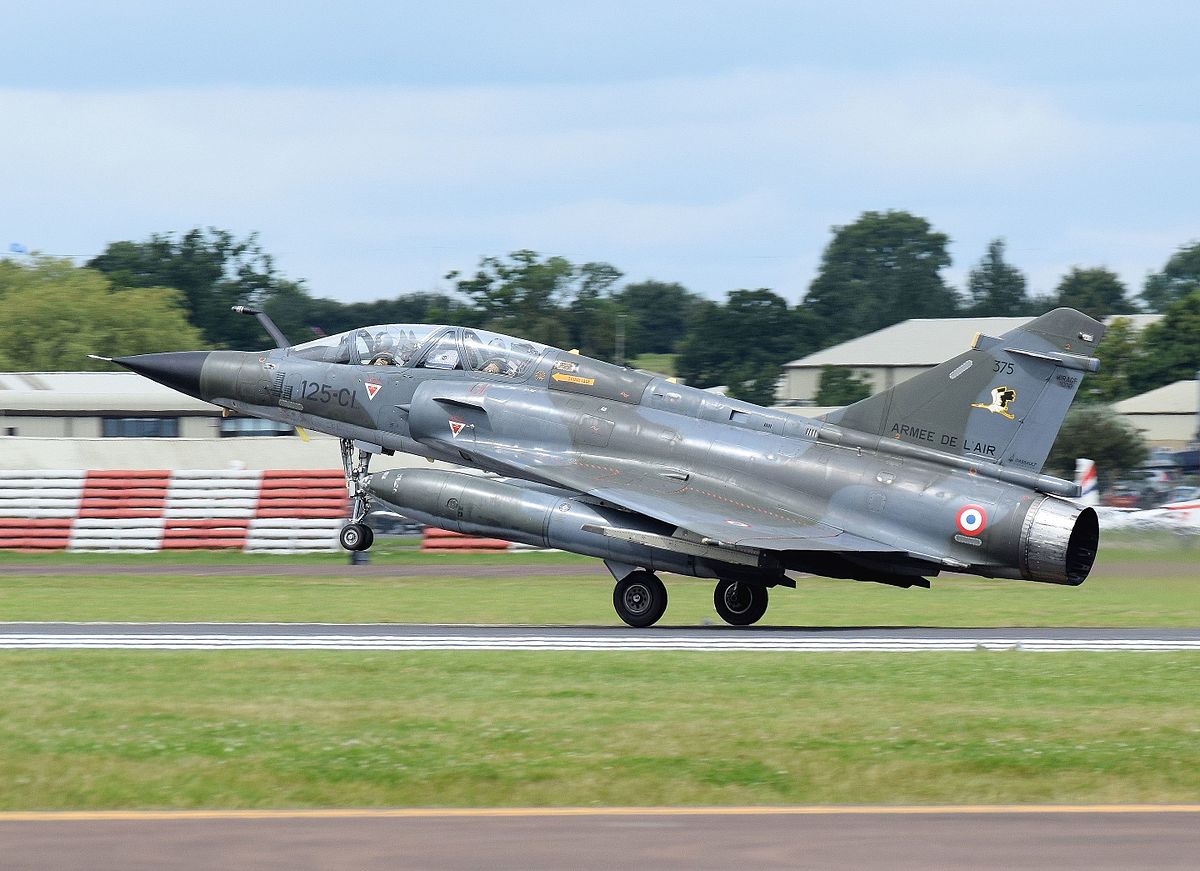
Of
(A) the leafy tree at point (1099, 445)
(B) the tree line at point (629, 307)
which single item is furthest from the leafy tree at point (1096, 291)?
(A) the leafy tree at point (1099, 445)

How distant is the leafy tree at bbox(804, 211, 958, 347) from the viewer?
149 metres

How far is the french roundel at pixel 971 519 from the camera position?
19.7 metres

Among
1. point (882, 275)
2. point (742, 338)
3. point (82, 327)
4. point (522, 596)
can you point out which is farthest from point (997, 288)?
point (522, 596)

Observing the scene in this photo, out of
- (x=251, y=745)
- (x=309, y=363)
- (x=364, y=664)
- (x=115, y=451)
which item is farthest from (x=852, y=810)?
(x=115, y=451)

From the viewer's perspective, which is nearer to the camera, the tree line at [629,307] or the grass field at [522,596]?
the grass field at [522,596]

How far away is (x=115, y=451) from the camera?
48688 millimetres

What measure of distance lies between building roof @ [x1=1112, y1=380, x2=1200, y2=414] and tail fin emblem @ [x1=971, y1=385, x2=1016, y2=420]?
63535 mm

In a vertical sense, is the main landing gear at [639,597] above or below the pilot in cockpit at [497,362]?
below

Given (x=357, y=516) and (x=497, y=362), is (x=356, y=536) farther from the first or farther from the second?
(x=497, y=362)

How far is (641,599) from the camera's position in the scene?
21.5 meters

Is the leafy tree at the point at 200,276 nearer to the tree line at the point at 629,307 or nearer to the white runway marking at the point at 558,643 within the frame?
the tree line at the point at 629,307

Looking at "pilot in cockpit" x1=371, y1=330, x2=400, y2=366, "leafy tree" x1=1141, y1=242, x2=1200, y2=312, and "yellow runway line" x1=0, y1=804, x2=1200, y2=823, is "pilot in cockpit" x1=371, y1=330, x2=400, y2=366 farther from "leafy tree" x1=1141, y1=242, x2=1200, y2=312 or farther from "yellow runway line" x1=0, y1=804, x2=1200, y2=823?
"leafy tree" x1=1141, y1=242, x2=1200, y2=312

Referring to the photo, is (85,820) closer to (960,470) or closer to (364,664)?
(364,664)

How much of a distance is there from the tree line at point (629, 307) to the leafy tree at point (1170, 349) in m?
0.09
